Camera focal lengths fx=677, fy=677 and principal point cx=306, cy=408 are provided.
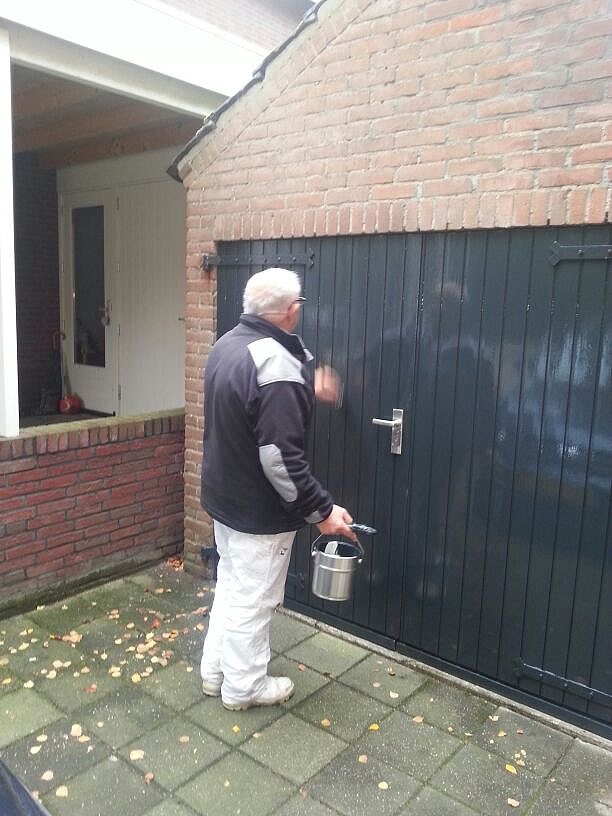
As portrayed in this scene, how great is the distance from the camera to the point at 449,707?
3.44m

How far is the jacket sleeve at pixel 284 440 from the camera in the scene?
9.72 ft

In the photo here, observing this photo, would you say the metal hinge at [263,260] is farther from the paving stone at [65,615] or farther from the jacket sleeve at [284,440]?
the paving stone at [65,615]

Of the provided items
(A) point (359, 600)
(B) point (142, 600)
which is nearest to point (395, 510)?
(A) point (359, 600)

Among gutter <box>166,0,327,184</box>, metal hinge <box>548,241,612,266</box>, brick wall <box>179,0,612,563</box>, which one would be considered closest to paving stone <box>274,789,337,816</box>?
metal hinge <box>548,241,612,266</box>

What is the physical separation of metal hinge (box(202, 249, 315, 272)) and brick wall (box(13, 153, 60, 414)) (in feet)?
14.7

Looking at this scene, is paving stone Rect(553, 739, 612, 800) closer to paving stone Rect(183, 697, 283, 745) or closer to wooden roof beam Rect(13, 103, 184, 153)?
paving stone Rect(183, 697, 283, 745)

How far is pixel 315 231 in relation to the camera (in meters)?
3.97

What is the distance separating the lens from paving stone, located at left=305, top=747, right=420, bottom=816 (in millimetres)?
2760

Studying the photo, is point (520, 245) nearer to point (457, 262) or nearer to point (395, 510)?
point (457, 262)

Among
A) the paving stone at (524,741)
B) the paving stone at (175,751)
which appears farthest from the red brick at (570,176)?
the paving stone at (175,751)

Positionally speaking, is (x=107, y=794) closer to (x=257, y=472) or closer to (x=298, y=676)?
(x=298, y=676)

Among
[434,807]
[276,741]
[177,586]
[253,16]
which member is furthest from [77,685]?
[253,16]

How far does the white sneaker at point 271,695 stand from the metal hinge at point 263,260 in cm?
234

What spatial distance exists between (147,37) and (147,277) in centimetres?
296
